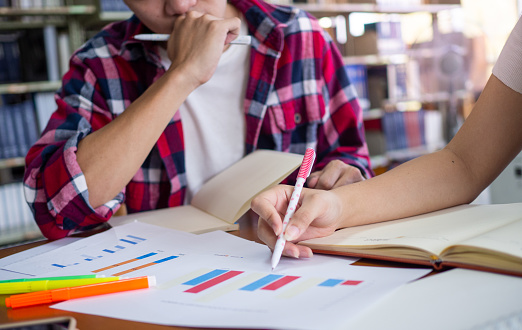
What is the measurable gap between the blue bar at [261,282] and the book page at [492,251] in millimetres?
178

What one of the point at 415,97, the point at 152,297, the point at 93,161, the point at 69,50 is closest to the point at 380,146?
the point at 415,97

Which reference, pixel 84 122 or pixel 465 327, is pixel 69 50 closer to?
pixel 84 122

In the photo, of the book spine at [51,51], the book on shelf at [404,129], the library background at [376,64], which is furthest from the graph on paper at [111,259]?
the book on shelf at [404,129]

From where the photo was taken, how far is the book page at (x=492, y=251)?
20.6 inches

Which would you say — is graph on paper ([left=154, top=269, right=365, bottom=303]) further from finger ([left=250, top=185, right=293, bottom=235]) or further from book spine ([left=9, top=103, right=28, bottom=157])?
book spine ([left=9, top=103, right=28, bottom=157])

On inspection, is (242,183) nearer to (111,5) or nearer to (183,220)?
(183,220)

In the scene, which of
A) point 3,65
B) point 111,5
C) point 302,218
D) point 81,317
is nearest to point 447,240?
point 302,218

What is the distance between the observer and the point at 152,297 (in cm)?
56

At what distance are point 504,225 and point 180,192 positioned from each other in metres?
0.75

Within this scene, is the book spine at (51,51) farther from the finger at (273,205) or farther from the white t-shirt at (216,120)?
the finger at (273,205)

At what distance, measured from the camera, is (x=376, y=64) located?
406 cm

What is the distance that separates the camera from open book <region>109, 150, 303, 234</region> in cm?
90

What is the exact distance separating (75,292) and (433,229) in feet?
1.36

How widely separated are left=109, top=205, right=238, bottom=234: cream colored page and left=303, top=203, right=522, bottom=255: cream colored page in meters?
0.23
